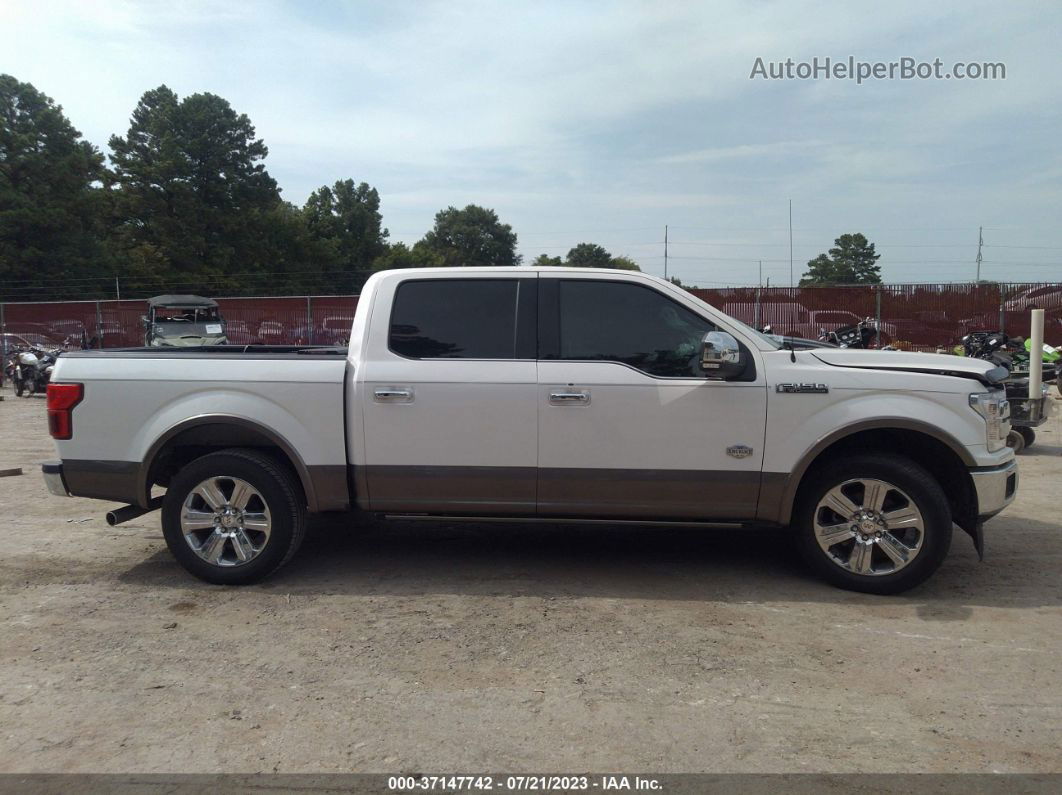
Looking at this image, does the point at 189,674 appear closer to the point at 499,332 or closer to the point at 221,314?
the point at 499,332

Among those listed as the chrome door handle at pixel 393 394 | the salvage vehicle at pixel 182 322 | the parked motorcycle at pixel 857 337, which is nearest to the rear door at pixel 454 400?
the chrome door handle at pixel 393 394

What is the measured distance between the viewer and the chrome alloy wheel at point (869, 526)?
4770 mm

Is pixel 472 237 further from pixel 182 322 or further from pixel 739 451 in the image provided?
pixel 739 451

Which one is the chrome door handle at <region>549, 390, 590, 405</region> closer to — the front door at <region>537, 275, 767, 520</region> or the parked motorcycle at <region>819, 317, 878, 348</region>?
the front door at <region>537, 275, 767, 520</region>

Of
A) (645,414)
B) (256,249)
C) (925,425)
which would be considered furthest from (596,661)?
(256,249)

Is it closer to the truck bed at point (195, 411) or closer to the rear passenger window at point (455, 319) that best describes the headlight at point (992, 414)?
the rear passenger window at point (455, 319)

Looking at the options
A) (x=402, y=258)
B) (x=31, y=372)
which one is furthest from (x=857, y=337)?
(x=402, y=258)

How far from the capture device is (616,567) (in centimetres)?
545

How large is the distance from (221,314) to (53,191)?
3110 cm

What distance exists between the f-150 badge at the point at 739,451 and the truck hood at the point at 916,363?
71cm

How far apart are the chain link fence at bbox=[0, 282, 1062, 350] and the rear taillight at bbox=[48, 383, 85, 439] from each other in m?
11.4

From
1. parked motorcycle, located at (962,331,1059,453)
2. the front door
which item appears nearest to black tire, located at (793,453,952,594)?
the front door

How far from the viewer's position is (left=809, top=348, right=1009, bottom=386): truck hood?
487 centimetres

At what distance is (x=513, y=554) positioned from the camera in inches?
227
